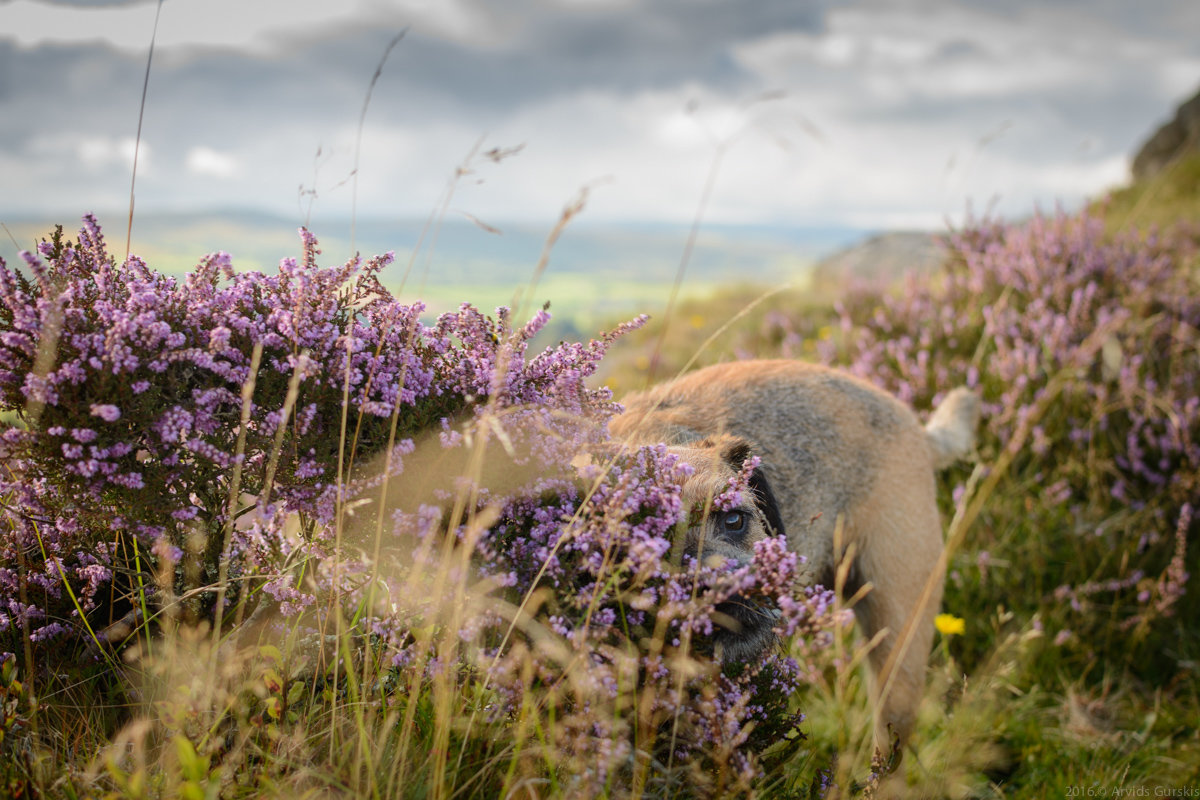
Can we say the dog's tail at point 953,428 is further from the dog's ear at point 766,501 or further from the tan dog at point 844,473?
the dog's ear at point 766,501

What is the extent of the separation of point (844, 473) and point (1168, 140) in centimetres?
2117

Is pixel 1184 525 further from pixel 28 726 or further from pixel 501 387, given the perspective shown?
pixel 28 726

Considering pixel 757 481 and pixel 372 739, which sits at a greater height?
pixel 757 481

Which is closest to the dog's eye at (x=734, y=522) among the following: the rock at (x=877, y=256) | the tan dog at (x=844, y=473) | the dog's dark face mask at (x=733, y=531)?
the dog's dark face mask at (x=733, y=531)

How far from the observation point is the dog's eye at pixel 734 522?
226cm

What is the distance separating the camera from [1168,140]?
17844 millimetres

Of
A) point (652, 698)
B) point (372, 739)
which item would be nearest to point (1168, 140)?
point (652, 698)

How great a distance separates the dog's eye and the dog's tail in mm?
1669

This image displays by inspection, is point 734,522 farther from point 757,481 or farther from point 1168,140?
point 1168,140

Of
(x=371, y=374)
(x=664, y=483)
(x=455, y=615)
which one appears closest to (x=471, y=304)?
(x=371, y=374)

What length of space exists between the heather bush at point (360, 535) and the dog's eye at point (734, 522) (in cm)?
26

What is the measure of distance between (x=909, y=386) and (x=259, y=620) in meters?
4.49

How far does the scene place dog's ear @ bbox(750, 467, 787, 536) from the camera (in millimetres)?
2396

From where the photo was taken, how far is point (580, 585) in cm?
193
